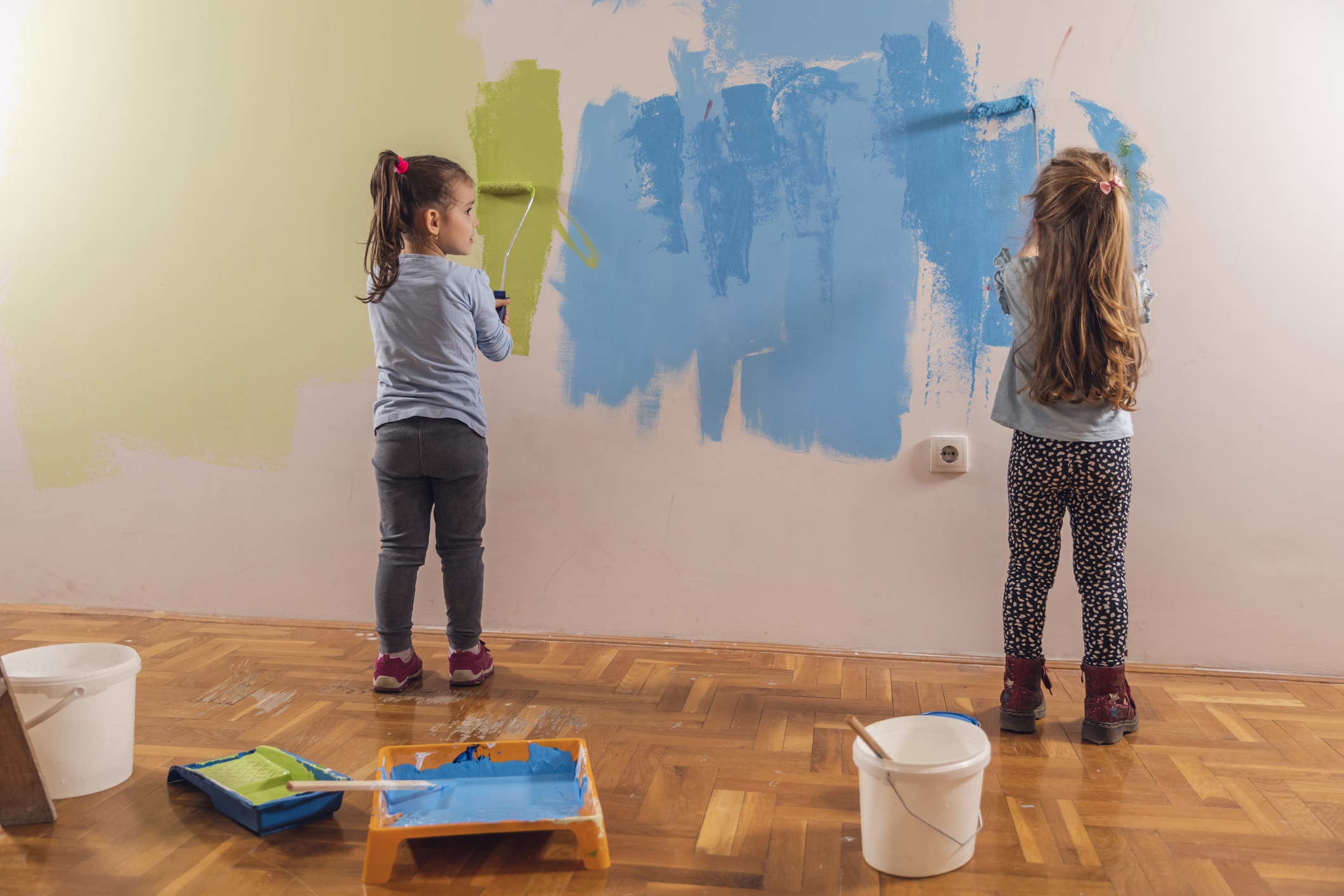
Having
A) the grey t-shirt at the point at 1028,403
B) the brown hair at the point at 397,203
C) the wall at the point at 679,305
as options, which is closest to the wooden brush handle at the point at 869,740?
the grey t-shirt at the point at 1028,403

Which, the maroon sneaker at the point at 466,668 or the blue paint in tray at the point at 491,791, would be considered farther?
the maroon sneaker at the point at 466,668

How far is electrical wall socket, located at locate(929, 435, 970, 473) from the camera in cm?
196

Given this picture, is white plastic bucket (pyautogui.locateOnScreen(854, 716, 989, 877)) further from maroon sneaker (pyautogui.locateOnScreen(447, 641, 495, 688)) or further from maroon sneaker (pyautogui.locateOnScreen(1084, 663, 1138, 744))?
maroon sneaker (pyautogui.locateOnScreen(447, 641, 495, 688))

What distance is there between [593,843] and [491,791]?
229mm

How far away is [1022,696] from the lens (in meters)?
1.59

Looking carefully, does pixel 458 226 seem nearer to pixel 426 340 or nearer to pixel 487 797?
pixel 426 340

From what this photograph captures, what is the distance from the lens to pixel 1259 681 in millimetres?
1848

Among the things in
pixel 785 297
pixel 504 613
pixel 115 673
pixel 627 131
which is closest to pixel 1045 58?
pixel 785 297

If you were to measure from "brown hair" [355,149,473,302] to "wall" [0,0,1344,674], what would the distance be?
1.06 ft

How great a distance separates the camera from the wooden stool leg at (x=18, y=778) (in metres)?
1.23

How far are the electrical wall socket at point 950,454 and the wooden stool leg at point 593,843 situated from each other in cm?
116

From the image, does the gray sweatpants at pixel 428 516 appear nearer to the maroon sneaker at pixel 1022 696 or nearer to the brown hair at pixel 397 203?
the brown hair at pixel 397 203

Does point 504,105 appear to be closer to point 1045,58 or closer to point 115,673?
point 1045,58

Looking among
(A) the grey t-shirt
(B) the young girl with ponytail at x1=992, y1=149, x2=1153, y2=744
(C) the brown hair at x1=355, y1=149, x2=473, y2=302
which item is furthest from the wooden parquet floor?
(C) the brown hair at x1=355, y1=149, x2=473, y2=302
